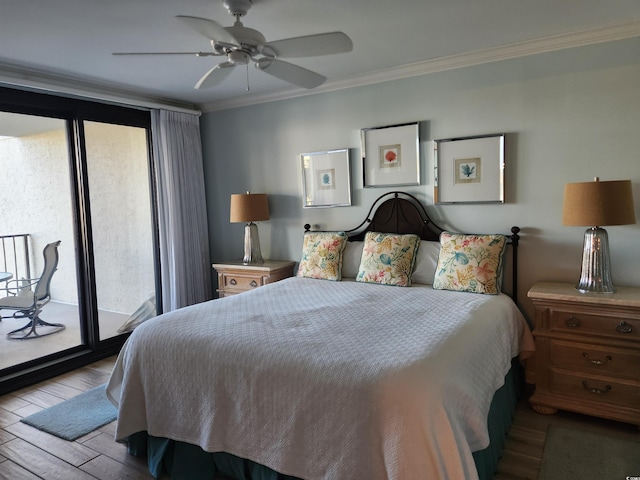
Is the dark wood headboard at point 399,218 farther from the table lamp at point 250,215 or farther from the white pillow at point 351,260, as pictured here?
the table lamp at point 250,215

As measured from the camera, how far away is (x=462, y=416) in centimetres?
173

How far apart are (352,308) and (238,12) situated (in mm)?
1727

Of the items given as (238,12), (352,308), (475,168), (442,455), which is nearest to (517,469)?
(442,455)

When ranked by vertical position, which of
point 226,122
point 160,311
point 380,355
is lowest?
point 160,311

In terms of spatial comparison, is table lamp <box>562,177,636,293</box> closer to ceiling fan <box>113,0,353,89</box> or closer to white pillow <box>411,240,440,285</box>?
white pillow <box>411,240,440,285</box>

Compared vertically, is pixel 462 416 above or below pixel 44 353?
above

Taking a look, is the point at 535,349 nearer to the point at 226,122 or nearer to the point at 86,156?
the point at 226,122

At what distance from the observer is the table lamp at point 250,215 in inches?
160

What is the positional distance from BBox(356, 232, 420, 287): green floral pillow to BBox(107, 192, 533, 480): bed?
0.18 metres

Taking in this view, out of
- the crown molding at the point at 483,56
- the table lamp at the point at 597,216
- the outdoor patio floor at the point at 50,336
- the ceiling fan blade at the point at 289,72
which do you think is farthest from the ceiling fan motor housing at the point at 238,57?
the outdoor patio floor at the point at 50,336

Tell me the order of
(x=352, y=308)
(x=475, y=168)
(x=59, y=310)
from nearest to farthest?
1. (x=352, y=308)
2. (x=475, y=168)
3. (x=59, y=310)

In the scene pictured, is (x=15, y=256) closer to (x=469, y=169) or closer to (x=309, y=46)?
(x=309, y=46)

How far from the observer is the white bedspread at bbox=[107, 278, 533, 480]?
163cm

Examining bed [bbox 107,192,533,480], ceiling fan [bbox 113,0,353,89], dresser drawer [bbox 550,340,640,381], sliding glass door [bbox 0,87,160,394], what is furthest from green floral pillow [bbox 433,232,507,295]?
sliding glass door [bbox 0,87,160,394]
